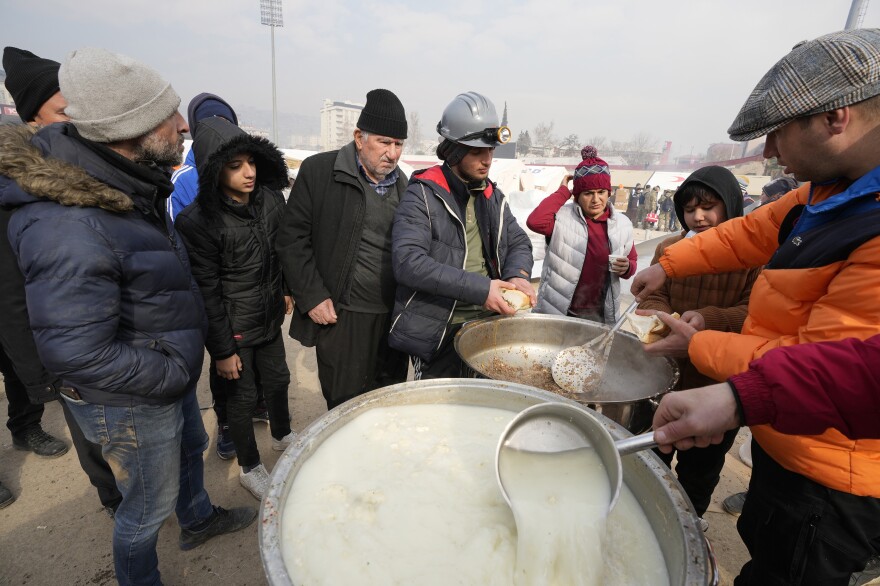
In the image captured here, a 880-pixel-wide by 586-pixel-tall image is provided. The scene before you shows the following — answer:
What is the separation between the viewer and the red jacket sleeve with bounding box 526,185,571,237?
346cm

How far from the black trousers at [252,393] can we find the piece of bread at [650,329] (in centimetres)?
219

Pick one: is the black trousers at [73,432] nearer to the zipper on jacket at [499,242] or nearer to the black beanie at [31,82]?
the black beanie at [31,82]

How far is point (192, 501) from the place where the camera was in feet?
7.61

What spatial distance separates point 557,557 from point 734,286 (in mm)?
1946

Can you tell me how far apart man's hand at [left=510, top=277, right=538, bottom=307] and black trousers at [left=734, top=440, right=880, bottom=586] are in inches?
45.5

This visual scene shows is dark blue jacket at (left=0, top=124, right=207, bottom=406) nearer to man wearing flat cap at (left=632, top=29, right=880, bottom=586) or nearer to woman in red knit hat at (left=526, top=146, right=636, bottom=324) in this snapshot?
man wearing flat cap at (left=632, top=29, right=880, bottom=586)

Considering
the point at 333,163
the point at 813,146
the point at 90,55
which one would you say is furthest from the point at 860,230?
the point at 90,55

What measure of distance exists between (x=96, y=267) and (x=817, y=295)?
2290 millimetres

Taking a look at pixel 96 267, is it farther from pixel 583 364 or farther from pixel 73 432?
pixel 583 364

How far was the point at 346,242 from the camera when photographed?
2506 millimetres

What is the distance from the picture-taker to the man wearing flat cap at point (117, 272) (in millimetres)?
1364

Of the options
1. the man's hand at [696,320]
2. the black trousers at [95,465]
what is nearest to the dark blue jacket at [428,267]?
the man's hand at [696,320]

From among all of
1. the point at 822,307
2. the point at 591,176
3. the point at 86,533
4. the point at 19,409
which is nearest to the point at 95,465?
the point at 86,533

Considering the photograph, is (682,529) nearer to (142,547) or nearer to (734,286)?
(734,286)
